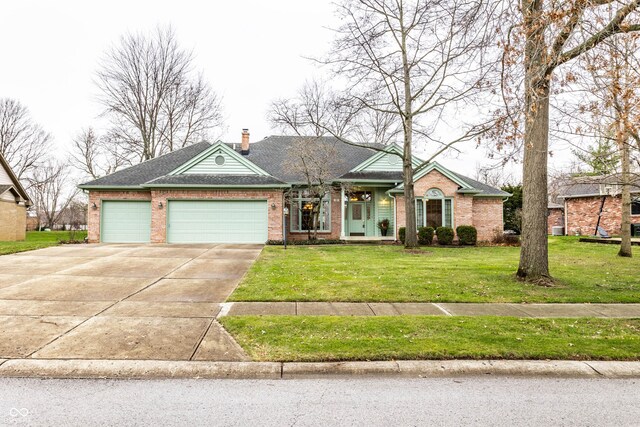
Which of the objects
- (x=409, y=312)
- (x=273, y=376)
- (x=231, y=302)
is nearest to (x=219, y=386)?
(x=273, y=376)

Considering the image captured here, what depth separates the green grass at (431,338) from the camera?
4020 mm

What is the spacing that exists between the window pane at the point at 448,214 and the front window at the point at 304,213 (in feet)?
21.1

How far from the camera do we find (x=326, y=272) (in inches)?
368

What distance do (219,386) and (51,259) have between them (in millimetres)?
10604

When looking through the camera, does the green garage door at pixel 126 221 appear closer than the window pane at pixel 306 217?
Yes

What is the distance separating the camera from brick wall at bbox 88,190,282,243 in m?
17.1

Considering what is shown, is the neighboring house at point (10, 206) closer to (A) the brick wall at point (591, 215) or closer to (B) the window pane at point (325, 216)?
(B) the window pane at point (325, 216)

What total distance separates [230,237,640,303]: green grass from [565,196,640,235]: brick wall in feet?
57.4

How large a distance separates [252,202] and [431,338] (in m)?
14.3

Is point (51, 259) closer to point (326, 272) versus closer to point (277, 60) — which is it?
point (326, 272)

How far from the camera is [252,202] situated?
17.7 m

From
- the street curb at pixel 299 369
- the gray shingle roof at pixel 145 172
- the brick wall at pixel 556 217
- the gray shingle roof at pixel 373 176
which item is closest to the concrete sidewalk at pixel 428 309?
the street curb at pixel 299 369

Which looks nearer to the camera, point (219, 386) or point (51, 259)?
point (219, 386)

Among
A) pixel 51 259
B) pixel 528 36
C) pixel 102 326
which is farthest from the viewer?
pixel 51 259
